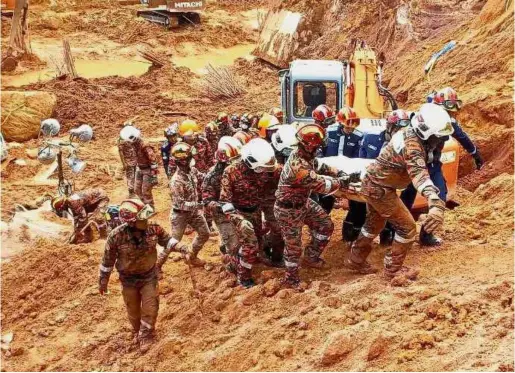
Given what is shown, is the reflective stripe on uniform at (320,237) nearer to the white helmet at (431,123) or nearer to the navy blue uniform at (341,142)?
the navy blue uniform at (341,142)

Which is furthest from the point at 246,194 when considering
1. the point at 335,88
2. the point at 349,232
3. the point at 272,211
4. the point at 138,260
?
the point at 335,88

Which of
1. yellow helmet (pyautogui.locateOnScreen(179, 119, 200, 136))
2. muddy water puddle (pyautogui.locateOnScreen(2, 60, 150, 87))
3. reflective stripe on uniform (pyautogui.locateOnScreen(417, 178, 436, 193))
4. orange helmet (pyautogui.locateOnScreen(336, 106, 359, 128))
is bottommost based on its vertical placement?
muddy water puddle (pyautogui.locateOnScreen(2, 60, 150, 87))

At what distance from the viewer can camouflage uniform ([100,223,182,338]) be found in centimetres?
655

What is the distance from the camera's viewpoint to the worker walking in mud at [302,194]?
21.9 feet

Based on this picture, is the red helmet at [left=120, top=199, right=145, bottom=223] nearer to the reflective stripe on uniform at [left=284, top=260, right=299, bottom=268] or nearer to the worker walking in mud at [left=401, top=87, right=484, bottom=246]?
the reflective stripe on uniform at [left=284, top=260, right=299, bottom=268]

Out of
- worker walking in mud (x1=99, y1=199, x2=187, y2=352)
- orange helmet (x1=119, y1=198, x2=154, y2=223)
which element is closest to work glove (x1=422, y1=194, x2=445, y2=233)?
worker walking in mud (x1=99, y1=199, x2=187, y2=352)

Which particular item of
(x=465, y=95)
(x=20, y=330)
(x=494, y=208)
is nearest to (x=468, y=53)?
(x=465, y=95)

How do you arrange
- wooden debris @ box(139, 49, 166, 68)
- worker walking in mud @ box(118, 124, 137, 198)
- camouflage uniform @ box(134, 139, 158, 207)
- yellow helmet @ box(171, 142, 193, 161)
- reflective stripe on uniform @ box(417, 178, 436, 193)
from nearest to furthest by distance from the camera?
reflective stripe on uniform @ box(417, 178, 436, 193) < yellow helmet @ box(171, 142, 193, 161) < camouflage uniform @ box(134, 139, 158, 207) < worker walking in mud @ box(118, 124, 137, 198) < wooden debris @ box(139, 49, 166, 68)

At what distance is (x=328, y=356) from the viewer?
5727 mm

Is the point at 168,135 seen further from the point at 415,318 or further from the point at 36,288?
the point at 415,318

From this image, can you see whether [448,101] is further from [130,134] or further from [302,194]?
[130,134]

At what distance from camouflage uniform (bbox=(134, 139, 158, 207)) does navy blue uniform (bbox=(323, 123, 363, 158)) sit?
2.75m

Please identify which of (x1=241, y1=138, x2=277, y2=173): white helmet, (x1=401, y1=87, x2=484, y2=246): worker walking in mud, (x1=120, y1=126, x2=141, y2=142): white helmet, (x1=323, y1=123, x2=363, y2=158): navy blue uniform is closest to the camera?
(x1=241, y1=138, x2=277, y2=173): white helmet

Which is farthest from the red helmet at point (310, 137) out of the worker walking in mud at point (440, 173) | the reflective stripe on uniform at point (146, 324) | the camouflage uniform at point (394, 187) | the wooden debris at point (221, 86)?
the wooden debris at point (221, 86)
